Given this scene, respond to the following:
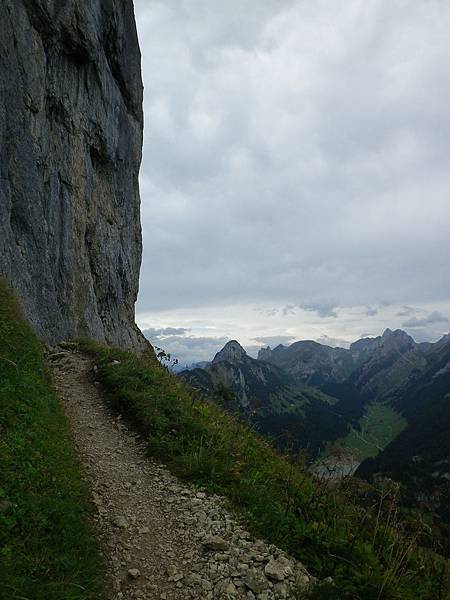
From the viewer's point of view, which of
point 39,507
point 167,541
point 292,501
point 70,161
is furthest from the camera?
point 70,161

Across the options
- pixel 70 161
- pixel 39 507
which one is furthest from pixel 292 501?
pixel 70 161

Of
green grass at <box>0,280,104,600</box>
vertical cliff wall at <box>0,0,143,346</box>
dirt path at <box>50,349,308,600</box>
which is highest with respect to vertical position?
vertical cliff wall at <box>0,0,143,346</box>

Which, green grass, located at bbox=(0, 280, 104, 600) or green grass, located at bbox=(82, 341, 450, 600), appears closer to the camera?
green grass, located at bbox=(0, 280, 104, 600)

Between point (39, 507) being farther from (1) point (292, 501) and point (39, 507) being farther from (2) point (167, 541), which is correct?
(1) point (292, 501)

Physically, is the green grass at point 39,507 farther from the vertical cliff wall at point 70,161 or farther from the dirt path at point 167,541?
the vertical cliff wall at point 70,161

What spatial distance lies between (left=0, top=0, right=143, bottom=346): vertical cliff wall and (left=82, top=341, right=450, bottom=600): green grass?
46.3 feet

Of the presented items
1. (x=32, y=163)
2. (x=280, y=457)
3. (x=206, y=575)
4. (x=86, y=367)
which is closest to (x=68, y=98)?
(x=32, y=163)

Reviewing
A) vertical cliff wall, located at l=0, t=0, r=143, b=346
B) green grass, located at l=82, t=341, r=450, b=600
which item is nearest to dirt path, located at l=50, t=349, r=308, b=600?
green grass, located at l=82, t=341, r=450, b=600

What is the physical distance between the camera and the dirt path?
577cm

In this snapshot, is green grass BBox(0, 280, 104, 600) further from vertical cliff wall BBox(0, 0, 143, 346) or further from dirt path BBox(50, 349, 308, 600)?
vertical cliff wall BBox(0, 0, 143, 346)

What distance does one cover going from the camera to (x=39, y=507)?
20.1 feet

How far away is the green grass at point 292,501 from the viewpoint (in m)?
6.07

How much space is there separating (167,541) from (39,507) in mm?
2323

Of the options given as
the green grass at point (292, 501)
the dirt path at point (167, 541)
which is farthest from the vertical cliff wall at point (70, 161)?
the dirt path at point (167, 541)
